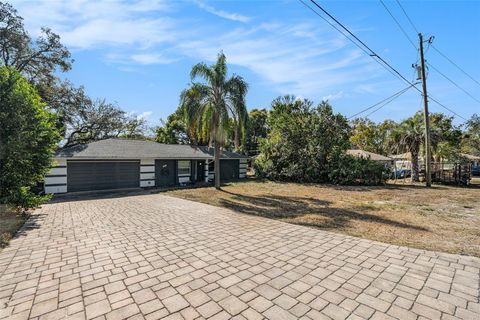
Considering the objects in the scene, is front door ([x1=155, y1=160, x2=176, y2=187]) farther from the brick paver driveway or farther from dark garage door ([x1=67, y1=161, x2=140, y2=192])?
the brick paver driveway

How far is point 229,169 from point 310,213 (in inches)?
525

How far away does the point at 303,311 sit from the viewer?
8.83 ft

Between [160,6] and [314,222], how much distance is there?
691 centimetres

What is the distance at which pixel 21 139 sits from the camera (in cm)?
662

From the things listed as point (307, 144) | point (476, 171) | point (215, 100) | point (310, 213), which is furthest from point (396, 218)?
point (476, 171)

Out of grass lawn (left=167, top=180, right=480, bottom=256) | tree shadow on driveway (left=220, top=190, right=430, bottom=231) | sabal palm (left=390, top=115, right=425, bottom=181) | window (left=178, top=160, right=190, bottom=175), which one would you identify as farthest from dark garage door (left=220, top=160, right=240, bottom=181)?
sabal palm (left=390, top=115, right=425, bottom=181)

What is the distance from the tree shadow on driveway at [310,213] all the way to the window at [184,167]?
7498mm

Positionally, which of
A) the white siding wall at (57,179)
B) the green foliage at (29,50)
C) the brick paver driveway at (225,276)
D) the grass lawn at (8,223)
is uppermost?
the green foliage at (29,50)

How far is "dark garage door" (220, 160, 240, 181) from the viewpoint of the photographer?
2045 cm

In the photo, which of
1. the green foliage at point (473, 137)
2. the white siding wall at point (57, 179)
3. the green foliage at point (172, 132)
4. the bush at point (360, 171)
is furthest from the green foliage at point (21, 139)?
the green foliage at point (473, 137)

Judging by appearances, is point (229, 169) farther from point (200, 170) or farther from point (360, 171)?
point (360, 171)

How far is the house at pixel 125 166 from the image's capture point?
1227 centimetres

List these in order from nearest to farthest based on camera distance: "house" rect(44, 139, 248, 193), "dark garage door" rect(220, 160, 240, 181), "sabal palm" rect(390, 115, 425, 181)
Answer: "house" rect(44, 139, 248, 193)
"sabal palm" rect(390, 115, 425, 181)
"dark garage door" rect(220, 160, 240, 181)

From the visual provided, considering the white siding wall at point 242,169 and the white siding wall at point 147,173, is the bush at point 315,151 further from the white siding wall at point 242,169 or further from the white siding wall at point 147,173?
the white siding wall at point 147,173
